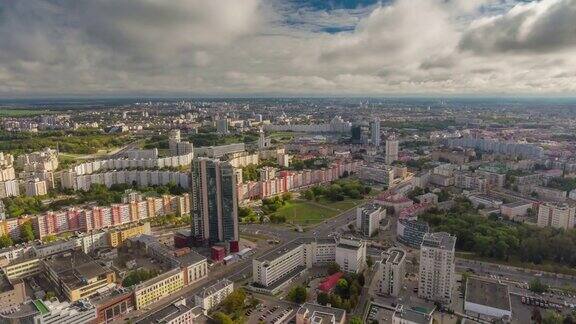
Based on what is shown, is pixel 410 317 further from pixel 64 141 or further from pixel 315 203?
pixel 64 141

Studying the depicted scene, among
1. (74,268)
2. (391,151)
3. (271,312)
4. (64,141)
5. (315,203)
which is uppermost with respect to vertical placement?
(64,141)

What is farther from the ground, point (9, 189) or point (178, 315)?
point (9, 189)

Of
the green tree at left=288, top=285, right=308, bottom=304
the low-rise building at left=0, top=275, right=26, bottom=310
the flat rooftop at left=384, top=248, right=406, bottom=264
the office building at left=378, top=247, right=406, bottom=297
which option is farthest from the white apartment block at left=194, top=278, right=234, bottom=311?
→ the low-rise building at left=0, top=275, right=26, bottom=310

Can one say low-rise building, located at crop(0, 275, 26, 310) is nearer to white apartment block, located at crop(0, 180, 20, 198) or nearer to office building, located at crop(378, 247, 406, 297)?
office building, located at crop(378, 247, 406, 297)

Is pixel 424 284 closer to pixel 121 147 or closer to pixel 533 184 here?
pixel 533 184

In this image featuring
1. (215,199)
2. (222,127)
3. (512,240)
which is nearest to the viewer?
(512,240)

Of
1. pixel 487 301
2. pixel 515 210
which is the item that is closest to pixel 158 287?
pixel 487 301
